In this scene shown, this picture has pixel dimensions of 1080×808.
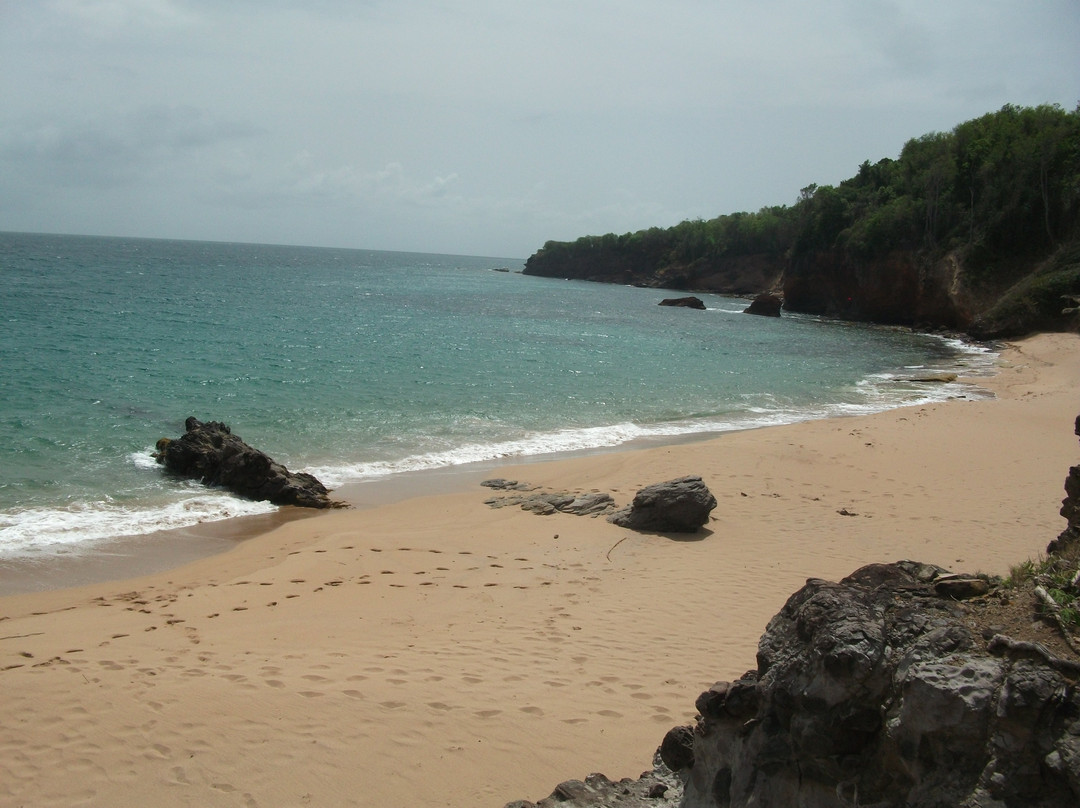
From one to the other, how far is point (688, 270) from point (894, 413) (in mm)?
82413

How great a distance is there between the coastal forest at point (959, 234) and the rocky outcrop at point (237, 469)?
126 feet

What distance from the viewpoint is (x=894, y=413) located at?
69.2ft

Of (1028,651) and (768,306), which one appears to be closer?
(1028,651)

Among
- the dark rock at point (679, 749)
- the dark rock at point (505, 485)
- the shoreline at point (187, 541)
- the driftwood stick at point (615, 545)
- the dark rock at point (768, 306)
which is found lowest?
the shoreline at point (187, 541)

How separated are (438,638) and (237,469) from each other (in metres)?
7.40

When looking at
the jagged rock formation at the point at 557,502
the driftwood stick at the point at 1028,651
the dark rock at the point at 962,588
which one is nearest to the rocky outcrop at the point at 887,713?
the driftwood stick at the point at 1028,651

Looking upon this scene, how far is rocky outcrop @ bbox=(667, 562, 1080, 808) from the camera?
2.66m

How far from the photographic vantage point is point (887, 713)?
3.02m

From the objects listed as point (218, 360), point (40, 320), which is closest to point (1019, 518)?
point (218, 360)

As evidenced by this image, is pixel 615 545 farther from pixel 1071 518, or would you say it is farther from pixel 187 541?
pixel 187 541

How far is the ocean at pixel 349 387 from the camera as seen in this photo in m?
13.6

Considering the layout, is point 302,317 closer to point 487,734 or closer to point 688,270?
point 487,734

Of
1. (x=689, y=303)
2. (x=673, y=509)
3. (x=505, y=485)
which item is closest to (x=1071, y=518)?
(x=673, y=509)

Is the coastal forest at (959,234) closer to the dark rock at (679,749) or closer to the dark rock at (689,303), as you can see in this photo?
the dark rock at (689,303)
